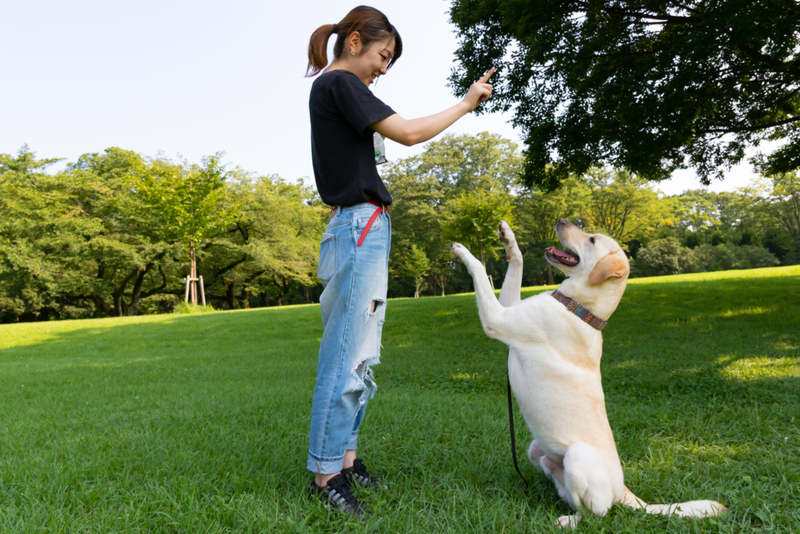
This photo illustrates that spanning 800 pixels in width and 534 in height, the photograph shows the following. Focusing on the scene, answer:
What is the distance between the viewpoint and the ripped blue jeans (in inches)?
83.9

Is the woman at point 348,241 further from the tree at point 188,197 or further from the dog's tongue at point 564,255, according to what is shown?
the tree at point 188,197

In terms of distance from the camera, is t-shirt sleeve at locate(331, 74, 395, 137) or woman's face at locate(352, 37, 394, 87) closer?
t-shirt sleeve at locate(331, 74, 395, 137)

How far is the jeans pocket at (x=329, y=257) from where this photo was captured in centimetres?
219

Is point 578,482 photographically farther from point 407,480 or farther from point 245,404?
point 245,404

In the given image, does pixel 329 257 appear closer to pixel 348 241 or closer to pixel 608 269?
pixel 348 241

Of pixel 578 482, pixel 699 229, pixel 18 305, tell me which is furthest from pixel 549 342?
pixel 699 229

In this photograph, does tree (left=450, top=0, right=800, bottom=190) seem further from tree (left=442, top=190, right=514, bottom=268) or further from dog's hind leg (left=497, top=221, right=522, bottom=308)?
tree (left=442, top=190, right=514, bottom=268)

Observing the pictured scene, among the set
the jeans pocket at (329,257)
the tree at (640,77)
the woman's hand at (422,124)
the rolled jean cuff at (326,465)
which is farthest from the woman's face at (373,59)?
the tree at (640,77)

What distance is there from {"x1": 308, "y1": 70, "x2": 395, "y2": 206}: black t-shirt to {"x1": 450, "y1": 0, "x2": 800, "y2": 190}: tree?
508 centimetres

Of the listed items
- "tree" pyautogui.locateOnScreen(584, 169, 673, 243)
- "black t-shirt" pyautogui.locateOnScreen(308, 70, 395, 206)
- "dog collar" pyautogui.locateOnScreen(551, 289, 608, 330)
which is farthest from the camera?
"tree" pyautogui.locateOnScreen(584, 169, 673, 243)

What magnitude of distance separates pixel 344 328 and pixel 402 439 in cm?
146

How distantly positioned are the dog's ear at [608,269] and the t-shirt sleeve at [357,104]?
4.16 feet

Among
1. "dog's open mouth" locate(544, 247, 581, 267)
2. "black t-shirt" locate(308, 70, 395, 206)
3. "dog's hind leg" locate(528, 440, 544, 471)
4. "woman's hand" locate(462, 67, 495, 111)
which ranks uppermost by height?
"woman's hand" locate(462, 67, 495, 111)

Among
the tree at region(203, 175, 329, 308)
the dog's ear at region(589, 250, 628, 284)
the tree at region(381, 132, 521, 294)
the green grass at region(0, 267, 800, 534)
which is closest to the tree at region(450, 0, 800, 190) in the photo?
the green grass at region(0, 267, 800, 534)
